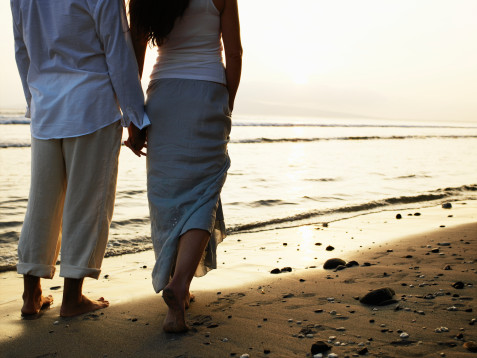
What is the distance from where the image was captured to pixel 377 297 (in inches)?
112

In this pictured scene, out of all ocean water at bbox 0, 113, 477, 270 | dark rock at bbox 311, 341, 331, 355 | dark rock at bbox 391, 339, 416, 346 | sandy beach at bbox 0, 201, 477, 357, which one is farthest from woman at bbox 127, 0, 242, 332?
ocean water at bbox 0, 113, 477, 270

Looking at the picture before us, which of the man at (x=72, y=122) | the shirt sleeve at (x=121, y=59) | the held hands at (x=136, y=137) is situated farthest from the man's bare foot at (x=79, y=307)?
the shirt sleeve at (x=121, y=59)

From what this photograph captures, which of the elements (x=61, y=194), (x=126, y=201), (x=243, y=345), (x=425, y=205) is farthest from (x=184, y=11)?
(x=425, y=205)

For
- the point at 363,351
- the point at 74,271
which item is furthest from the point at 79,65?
the point at 363,351

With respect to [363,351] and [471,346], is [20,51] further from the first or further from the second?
[471,346]

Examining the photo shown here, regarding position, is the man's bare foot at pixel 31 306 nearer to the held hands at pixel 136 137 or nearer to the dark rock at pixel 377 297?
the held hands at pixel 136 137

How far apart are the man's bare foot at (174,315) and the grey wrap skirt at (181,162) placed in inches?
5.0

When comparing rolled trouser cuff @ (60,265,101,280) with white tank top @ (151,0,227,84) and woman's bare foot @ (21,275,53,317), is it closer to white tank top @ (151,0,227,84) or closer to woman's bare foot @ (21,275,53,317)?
woman's bare foot @ (21,275,53,317)

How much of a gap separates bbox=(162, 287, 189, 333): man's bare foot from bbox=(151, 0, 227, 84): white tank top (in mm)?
1186

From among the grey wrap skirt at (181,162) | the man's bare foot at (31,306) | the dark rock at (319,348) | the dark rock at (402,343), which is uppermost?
the grey wrap skirt at (181,162)

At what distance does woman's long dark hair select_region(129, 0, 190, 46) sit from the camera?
2.71 m

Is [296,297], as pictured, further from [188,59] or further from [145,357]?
[188,59]

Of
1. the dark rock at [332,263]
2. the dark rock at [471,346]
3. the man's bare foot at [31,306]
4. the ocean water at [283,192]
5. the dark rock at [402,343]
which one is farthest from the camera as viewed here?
the ocean water at [283,192]

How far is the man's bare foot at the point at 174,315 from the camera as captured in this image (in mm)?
2562
